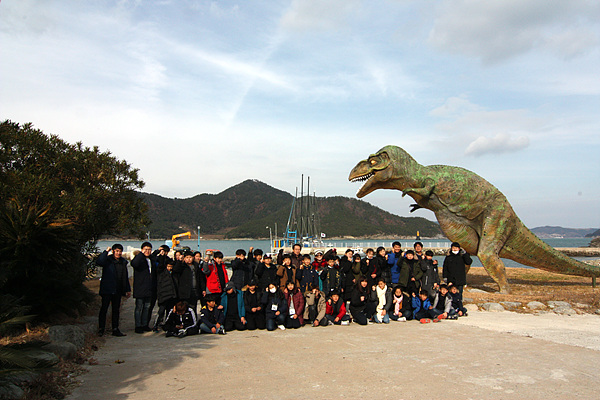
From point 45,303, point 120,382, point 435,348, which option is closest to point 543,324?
point 435,348

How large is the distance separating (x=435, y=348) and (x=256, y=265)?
162 inches

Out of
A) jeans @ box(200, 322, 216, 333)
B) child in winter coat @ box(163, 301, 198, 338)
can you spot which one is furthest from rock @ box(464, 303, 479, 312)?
child in winter coat @ box(163, 301, 198, 338)

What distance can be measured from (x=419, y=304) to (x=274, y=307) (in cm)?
312

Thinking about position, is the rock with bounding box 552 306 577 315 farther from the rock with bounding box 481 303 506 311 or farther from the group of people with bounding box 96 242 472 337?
the group of people with bounding box 96 242 472 337

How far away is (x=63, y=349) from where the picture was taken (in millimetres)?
5590

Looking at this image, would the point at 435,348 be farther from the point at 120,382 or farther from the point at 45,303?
the point at 45,303

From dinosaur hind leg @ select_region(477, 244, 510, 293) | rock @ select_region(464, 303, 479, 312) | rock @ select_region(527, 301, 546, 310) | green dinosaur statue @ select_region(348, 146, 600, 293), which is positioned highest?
green dinosaur statue @ select_region(348, 146, 600, 293)

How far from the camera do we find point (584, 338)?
7.18 m

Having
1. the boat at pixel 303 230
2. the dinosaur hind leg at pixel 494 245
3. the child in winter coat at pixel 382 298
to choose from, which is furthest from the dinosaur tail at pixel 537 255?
the boat at pixel 303 230

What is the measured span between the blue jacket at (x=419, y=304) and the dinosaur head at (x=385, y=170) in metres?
4.70

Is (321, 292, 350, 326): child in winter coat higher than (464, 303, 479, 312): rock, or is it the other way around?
(321, 292, 350, 326): child in winter coat

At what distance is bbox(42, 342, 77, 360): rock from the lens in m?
5.50

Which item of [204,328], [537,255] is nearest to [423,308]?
[204,328]

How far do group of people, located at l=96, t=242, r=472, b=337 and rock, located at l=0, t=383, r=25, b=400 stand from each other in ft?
10.9
